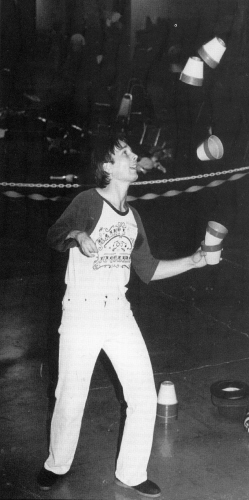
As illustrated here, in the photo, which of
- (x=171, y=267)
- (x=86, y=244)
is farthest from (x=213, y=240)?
(x=86, y=244)

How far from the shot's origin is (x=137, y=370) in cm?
425

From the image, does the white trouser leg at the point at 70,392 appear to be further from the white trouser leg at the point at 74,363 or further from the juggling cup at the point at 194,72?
the juggling cup at the point at 194,72

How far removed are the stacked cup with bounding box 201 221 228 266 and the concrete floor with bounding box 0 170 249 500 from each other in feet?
4.51

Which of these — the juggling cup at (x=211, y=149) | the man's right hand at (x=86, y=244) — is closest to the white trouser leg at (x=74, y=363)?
the man's right hand at (x=86, y=244)

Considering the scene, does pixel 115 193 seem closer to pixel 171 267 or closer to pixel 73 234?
pixel 73 234

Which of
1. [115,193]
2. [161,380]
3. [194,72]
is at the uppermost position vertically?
[194,72]

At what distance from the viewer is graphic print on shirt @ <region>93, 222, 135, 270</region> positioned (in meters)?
4.24

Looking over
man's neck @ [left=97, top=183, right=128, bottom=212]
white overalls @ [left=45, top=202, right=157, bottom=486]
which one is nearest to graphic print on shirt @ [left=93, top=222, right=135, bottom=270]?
white overalls @ [left=45, top=202, right=157, bottom=486]

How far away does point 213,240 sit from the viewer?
4352mm

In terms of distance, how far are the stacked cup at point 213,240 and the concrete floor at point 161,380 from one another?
1.38 m

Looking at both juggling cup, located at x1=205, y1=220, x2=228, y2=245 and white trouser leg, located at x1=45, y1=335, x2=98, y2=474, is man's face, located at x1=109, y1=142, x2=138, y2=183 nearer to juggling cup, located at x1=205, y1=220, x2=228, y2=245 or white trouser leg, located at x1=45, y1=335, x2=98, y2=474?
juggling cup, located at x1=205, y1=220, x2=228, y2=245

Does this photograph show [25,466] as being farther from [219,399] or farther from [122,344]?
[219,399]

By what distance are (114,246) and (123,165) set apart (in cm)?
47

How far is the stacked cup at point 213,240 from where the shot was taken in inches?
170
